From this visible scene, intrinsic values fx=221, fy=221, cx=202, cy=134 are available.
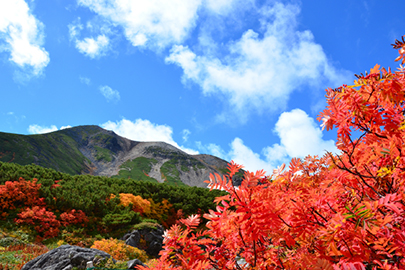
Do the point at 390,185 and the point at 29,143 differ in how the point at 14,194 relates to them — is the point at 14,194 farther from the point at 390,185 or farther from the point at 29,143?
the point at 29,143

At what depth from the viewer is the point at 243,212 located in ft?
4.51

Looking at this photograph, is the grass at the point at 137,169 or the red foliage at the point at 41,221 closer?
the red foliage at the point at 41,221

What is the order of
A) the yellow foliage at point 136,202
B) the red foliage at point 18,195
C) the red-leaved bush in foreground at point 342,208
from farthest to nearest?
the yellow foliage at point 136,202
the red foliage at point 18,195
the red-leaved bush in foreground at point 342,208

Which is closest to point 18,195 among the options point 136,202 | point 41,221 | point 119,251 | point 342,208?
point 41,221

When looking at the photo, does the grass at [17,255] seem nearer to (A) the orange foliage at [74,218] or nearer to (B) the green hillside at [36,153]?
(A) the orange foliage at [74,218]

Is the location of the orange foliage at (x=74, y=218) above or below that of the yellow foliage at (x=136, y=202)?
below

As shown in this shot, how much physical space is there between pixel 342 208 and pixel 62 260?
22.6 feet

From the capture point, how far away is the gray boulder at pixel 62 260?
573 centimetres

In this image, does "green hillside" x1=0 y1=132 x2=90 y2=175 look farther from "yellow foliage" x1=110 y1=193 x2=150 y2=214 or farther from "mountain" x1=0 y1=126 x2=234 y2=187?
"yellow foliage" x1=110 y1=193 x2=150 y2=214

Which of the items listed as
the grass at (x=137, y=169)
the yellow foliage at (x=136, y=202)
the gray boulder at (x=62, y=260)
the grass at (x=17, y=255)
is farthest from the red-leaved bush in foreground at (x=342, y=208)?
the grass at (x=137, y=169)

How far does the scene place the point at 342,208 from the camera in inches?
66.9

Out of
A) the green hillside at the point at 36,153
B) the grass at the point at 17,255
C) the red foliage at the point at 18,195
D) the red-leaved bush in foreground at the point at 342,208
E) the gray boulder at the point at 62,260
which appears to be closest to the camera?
the red-leaved bush in foreground at the point at 342,208

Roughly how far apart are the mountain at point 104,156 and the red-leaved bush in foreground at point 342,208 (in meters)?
47.5

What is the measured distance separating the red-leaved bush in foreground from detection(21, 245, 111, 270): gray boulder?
5.08 meters
